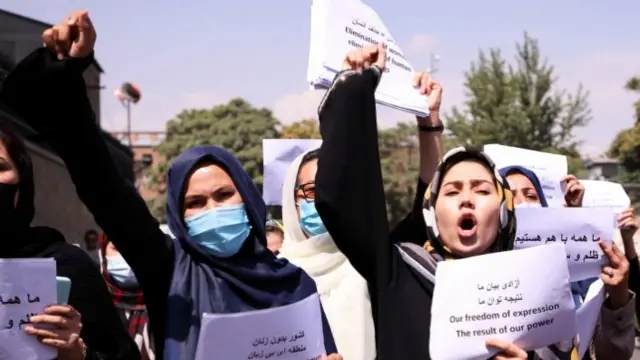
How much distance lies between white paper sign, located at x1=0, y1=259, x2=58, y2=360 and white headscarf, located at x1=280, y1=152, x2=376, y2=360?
1.37 meters

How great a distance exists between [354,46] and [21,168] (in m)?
0.98

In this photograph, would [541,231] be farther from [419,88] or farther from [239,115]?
[239,115]

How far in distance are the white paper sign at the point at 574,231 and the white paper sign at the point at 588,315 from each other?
0.41 feet

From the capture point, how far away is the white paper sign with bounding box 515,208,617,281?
3174 millimetres

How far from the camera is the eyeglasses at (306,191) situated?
345cm

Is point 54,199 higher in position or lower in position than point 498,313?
lower

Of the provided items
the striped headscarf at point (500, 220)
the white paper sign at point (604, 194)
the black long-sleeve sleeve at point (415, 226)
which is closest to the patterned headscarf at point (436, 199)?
the striped headscarf at point (500, 220)

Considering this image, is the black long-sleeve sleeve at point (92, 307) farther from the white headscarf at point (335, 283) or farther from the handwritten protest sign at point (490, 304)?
the white headscarf at point (335, 283)

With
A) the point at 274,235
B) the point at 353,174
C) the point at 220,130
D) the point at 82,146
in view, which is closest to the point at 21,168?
the point at 82,146

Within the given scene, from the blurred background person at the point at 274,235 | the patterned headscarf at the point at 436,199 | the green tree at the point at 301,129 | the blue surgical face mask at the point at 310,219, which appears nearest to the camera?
the patterned headscarf at the point at 436,199

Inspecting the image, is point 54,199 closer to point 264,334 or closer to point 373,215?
point 264,334

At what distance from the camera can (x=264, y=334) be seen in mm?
2332

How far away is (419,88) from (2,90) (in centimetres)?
126

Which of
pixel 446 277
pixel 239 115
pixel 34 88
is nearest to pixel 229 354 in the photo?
pixel 446 277
